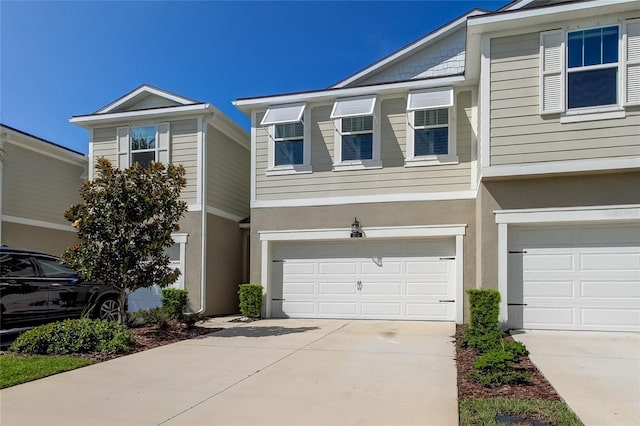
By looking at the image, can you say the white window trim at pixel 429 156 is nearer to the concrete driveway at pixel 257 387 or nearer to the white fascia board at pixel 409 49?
the white fascia board at pixel 409 49

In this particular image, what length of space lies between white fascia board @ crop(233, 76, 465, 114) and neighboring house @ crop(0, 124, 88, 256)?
6939mm

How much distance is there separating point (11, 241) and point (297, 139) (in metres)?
8.88

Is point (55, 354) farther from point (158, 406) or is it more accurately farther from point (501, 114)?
point (501, 114)

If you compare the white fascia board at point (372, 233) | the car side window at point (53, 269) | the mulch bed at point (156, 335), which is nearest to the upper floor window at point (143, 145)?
the white fascia board at point (372, 233)

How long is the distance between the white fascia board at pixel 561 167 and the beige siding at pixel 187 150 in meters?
7.75

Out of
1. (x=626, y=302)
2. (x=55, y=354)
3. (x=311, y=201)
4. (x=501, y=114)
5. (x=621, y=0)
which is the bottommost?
(x=55, y=354)

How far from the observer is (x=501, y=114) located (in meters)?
8.89

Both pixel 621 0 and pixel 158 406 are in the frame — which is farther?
pixel 621 0

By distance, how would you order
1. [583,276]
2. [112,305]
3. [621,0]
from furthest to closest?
1. [112,305]
2. [583,276]
3. [621,0]

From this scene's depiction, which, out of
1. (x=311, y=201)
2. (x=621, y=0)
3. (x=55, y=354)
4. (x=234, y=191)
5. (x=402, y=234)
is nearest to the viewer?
(x=55, y=354)

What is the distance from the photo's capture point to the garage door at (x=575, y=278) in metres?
8.55

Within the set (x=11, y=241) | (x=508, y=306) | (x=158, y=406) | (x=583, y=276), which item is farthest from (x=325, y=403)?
(x=11, y=241)

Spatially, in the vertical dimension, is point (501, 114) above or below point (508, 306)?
above

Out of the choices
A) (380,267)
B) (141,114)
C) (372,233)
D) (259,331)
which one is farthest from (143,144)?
(380,267)
